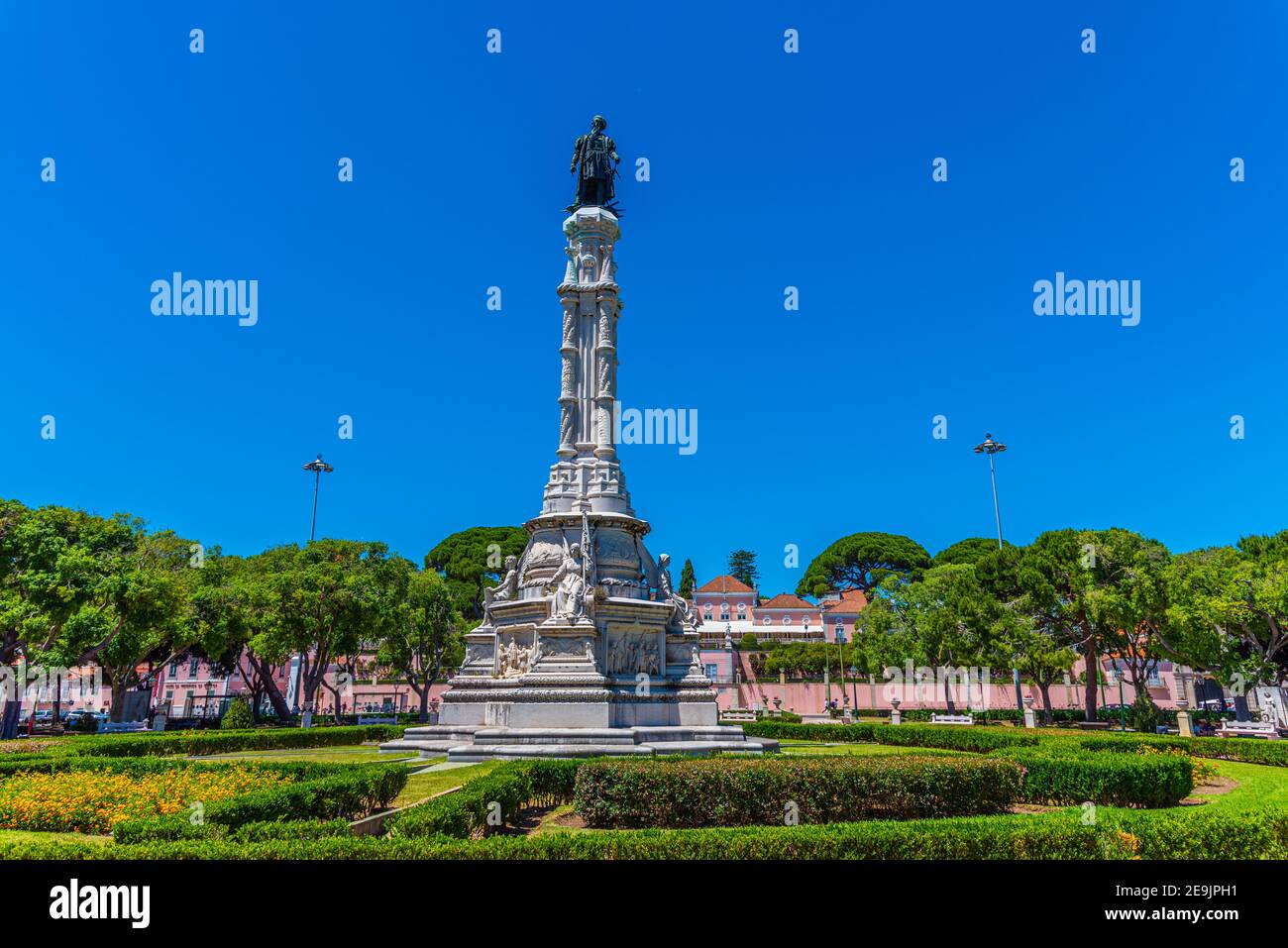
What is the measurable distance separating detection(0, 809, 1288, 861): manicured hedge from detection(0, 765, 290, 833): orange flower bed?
2837 millimetres

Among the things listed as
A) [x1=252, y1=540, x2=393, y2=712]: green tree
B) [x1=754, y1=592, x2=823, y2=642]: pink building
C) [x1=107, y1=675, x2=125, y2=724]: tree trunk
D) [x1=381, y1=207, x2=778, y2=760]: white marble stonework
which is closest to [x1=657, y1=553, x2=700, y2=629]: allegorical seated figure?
[x1=381, y1=207, x2=778, y2=760]: white marble stonework

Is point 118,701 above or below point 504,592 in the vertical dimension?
below

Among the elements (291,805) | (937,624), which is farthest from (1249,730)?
(291,805)

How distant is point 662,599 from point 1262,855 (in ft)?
73.1

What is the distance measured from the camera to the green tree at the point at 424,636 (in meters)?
47.4

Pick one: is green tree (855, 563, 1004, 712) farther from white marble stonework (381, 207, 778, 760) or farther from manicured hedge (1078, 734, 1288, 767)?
white marble stonework (381, 207, 778, 760)

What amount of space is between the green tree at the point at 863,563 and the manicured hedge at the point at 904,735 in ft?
203

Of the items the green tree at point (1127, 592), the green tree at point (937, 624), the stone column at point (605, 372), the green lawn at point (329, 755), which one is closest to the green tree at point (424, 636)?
the green lawn at point (329, 755)

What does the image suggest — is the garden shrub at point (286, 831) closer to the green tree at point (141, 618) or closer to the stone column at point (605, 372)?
the stone column at point (605, 372)

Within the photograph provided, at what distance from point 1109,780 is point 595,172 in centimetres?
3070

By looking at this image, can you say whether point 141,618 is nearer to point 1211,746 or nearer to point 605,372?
point 605,372

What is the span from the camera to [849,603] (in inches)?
3639
